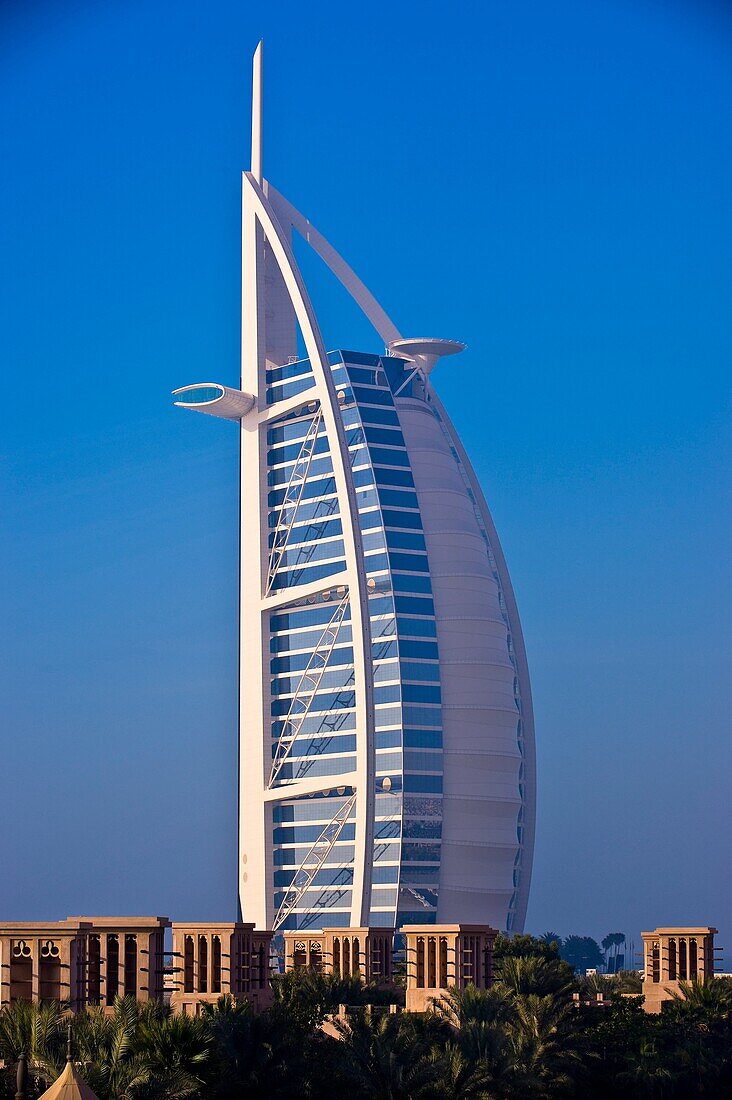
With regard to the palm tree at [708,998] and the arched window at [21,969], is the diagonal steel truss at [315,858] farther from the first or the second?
the arched window at [21,969]

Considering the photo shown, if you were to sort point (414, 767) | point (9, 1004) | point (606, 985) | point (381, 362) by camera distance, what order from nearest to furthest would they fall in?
point (9, 1004), point (606, 985), point (414, 767), point (381, 362)

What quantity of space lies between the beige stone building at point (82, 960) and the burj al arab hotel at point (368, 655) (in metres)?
52.2

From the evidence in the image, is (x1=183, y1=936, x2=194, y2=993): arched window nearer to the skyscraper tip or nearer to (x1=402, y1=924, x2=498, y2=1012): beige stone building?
(x1=402, y1=924, x2=498, y2=1012): beige stone building

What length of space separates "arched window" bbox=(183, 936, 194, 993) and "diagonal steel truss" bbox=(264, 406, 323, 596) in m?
58.4

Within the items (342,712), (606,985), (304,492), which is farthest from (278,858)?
(606,985)

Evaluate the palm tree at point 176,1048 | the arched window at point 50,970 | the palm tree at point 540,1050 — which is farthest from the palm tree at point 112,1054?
the palm tree at point 540,1050

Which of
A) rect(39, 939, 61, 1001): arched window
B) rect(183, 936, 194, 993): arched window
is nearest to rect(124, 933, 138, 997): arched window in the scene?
rect(39, 939, 61, 1001): arched window

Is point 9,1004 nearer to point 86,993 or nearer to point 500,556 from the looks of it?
point 86,993

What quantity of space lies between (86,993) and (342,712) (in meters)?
60.3

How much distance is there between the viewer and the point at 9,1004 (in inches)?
1975

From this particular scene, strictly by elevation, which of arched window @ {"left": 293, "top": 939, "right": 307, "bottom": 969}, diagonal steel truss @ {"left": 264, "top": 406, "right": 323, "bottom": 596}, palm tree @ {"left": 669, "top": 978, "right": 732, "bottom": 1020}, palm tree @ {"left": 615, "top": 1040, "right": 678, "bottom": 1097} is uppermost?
diagonal steel truss @ {"left": 264, "top": 406, "right": 323, "bottom": 596}

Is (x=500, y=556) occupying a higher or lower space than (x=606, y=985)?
higher

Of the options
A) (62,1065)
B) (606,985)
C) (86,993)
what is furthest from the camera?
(606,985)

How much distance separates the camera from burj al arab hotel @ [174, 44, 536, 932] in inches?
4439
